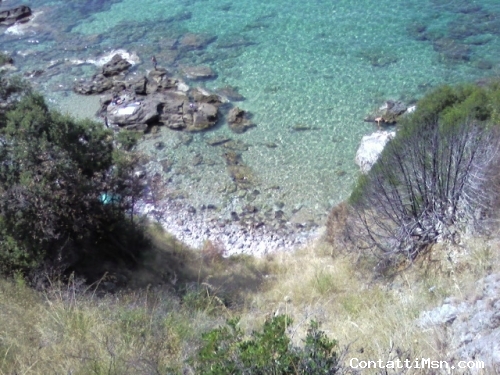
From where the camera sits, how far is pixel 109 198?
13781mm

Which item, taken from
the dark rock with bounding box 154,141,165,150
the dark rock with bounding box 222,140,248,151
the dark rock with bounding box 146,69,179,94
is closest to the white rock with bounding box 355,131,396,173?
the dark rock with bounding box 222,140,248,151

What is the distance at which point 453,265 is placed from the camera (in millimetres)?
9461

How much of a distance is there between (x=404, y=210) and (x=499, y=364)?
6.25 m

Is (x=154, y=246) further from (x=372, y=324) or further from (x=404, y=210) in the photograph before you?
(x=372, y=324)

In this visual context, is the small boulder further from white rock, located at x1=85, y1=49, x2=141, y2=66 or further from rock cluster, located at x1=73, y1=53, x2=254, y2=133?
white rock, located at x1=85, y1=49, x2=141, y2=66

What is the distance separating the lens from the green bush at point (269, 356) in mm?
4828

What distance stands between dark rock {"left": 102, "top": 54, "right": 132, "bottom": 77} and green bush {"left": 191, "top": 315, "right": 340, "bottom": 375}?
69.8 feet

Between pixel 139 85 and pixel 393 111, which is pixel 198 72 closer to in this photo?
pixel 139 85

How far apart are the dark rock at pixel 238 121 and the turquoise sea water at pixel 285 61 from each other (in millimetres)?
353

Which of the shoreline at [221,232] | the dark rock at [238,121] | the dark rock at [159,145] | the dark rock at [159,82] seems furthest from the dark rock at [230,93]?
the shoreline at [221,232]

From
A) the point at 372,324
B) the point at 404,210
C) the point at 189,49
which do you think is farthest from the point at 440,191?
the point at 189,49

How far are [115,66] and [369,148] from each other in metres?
12.8

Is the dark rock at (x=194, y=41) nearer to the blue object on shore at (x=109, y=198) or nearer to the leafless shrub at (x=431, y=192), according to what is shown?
the blue object on shore at (x=109, y=198)

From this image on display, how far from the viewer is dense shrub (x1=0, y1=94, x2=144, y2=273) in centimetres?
1147
